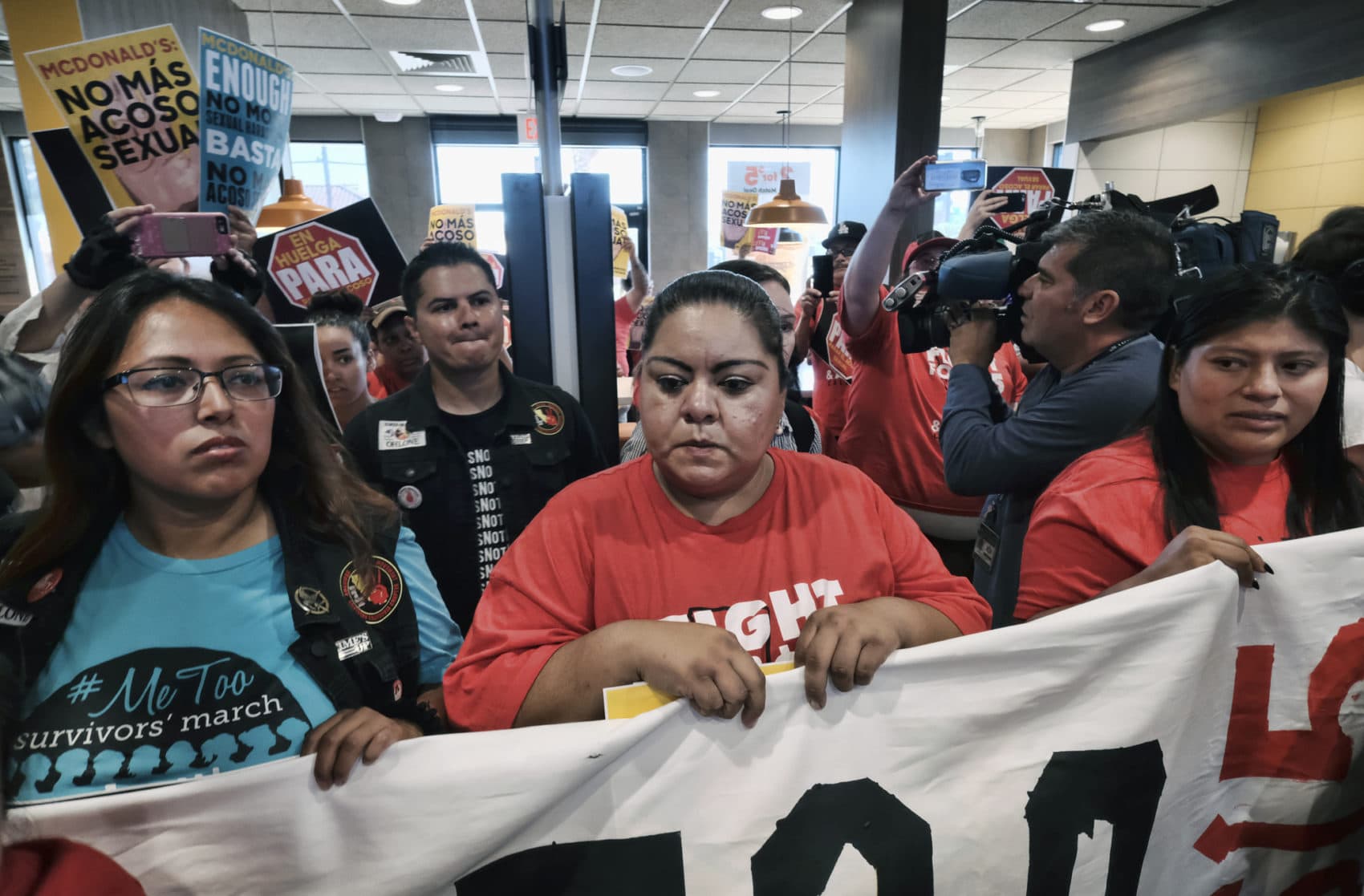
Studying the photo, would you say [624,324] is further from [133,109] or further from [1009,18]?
[1009,18]

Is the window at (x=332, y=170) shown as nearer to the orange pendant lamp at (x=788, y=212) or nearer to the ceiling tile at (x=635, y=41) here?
the ceiling tile at (x=635, y=41)

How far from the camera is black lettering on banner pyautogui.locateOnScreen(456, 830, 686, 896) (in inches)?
35.2

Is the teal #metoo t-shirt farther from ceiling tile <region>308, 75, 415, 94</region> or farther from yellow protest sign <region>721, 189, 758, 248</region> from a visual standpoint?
ceiling tile <region>308, 75, 415, 94</region>

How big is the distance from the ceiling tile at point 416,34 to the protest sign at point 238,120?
3.80 meters

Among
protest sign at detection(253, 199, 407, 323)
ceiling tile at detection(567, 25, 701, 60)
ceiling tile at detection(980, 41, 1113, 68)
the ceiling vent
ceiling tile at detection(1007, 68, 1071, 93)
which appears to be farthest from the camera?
ceiling tile at detection(1007, 68, 1071, 93)

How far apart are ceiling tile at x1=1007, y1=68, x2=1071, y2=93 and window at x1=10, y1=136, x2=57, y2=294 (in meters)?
10.8

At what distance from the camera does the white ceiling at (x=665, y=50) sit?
16.3 ft

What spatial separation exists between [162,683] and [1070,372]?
5.54 feet

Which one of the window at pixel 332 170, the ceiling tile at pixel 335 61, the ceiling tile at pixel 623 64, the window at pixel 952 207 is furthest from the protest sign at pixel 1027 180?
the window at pixel 332 170

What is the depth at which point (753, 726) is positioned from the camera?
3.01ft

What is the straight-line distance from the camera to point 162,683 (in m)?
0.92

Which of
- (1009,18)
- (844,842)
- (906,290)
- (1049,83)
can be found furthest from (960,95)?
(844,842)

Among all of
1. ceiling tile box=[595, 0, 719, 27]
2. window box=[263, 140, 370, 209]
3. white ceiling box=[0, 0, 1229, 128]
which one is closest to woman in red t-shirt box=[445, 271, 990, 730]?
ceiling tile box=[595, 0, 719, 27]

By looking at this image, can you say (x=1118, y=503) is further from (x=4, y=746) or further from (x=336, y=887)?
(x=4, y=746)
